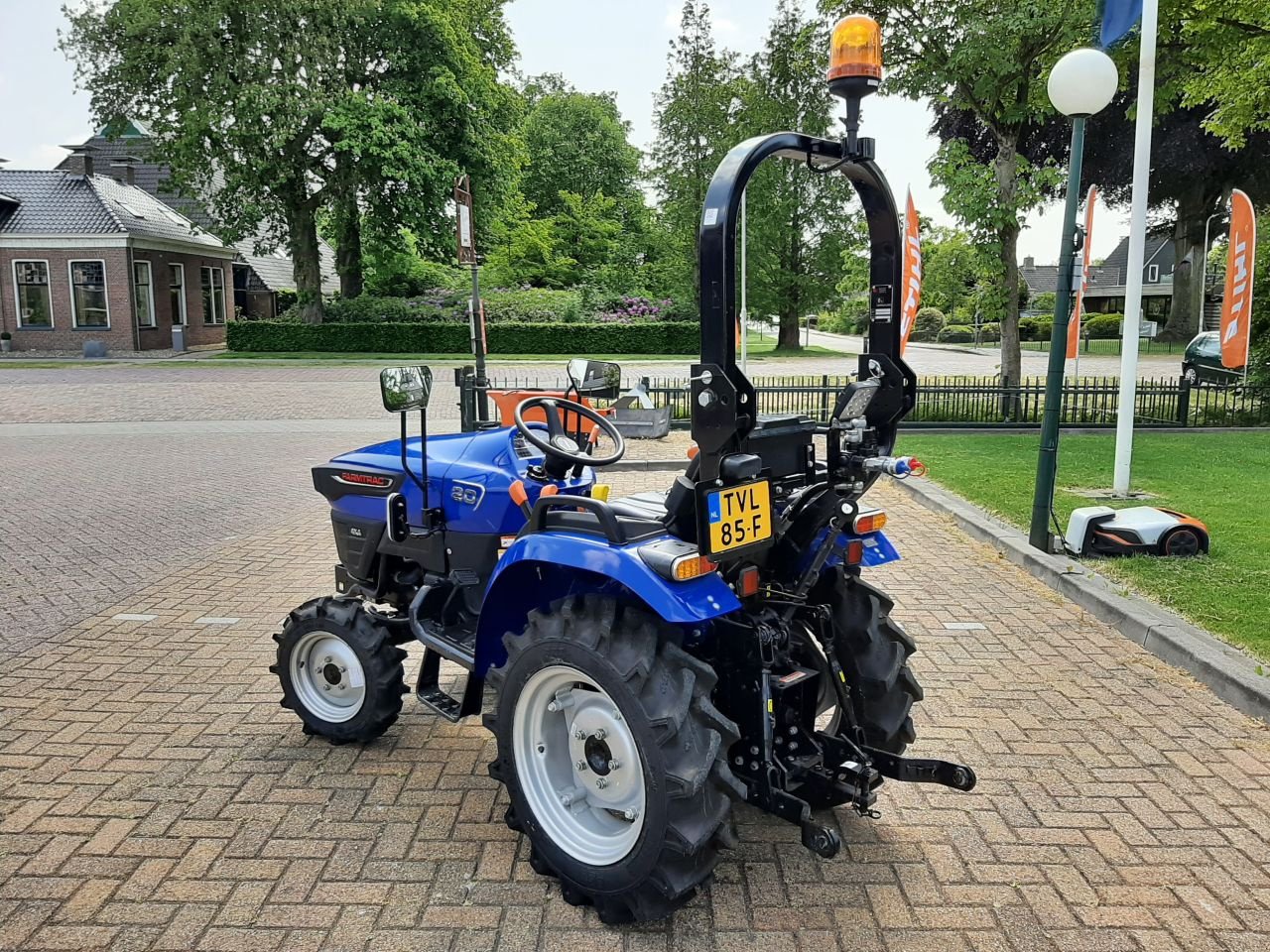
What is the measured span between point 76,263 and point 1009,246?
29.7 metres

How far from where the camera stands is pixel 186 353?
32.6 meters

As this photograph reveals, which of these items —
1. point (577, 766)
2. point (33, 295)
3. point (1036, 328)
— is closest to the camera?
point (577, 766)

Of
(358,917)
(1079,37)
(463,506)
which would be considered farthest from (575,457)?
(1079,37)

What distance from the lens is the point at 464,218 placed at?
1218cm

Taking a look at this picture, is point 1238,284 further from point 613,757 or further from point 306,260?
point 306,260

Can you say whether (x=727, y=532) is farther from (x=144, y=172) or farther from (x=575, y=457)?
(x=144, y=172)

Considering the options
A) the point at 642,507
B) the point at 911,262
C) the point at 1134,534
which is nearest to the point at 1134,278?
the point at 1134,534

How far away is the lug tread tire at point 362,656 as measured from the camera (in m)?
3.88

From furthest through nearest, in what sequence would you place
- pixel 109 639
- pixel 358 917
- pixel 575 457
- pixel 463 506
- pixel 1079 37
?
pixel 1079 37 → pixel 109 639 → pixel 463 506 → pixel 575 457 → pixel 358 917

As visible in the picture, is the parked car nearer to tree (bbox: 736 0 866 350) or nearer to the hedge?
tree (bbox: 736 0 866 350)

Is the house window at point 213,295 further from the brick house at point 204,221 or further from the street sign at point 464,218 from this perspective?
the street sign at point 464,218

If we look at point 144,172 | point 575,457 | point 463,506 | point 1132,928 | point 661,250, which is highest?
point 144,172

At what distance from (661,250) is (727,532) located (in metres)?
37.1

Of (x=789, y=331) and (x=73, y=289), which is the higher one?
(x=73, y=289)
